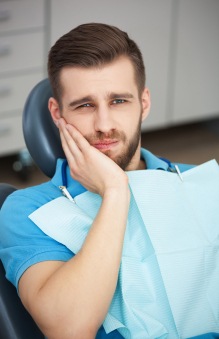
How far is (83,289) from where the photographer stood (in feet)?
3.96

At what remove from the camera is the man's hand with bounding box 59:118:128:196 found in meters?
1.35

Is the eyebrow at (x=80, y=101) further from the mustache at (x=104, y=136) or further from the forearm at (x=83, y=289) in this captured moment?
the forearm at (x=83, y=289)

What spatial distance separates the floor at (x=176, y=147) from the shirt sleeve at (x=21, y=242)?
164cm

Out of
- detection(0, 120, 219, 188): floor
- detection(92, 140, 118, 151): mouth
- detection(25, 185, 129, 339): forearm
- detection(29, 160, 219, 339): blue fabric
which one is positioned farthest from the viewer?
detection(0, 120, 219, 188): floor

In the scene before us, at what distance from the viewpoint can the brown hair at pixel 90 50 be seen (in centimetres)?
143

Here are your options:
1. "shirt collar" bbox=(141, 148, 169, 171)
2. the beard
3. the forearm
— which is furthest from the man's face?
the forearm

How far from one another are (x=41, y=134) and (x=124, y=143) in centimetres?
25

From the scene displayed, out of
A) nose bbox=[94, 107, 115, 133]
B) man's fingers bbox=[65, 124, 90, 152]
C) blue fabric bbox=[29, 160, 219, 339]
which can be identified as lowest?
blue fabric bbox=[29, 160, 219, 339]

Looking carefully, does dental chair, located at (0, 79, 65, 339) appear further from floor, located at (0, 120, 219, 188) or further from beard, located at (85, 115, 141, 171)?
floor, located at (0, 120, 219, 188)

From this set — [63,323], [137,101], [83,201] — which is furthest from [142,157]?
[63,323]

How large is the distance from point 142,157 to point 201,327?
0.49 meters

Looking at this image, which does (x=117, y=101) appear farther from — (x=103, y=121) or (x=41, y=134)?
(x=41, y=134)

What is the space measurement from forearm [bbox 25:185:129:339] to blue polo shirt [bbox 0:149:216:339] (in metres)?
0.08

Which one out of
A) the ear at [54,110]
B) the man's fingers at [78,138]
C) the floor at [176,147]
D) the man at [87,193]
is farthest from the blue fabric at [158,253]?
the floor at [176,147]
